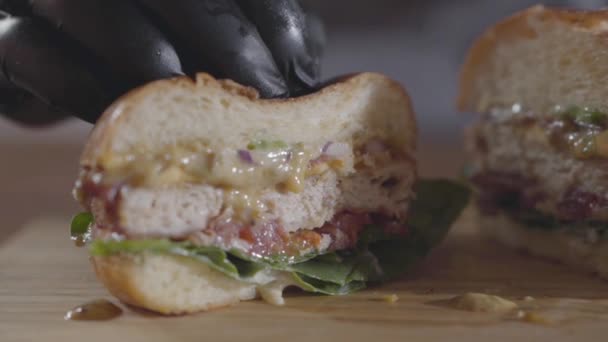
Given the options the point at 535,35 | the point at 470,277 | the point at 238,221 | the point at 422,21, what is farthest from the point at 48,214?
the point at 422,21

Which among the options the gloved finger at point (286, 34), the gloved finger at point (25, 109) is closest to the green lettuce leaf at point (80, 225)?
the gloved finger at point (25, 109)

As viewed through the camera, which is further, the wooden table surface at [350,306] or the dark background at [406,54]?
the dark background at [406,54]

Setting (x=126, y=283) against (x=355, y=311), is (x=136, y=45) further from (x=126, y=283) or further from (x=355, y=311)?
(x=355, y=311)

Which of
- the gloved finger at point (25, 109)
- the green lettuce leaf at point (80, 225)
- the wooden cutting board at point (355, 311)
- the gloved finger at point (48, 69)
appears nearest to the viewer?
the wooden cutting board at point (355, 311)

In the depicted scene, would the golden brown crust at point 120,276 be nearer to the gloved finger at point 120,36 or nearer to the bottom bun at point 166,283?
the bottom bun at point 166,283

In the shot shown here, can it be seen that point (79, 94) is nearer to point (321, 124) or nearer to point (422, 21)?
point (321, 124)

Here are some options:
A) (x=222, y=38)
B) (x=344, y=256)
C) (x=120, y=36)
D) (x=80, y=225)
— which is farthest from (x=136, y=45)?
(x=344, y=256)

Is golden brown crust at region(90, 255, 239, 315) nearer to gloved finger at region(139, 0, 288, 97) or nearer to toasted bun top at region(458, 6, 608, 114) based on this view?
gloved finger at region(139, 0, 288, 97)
